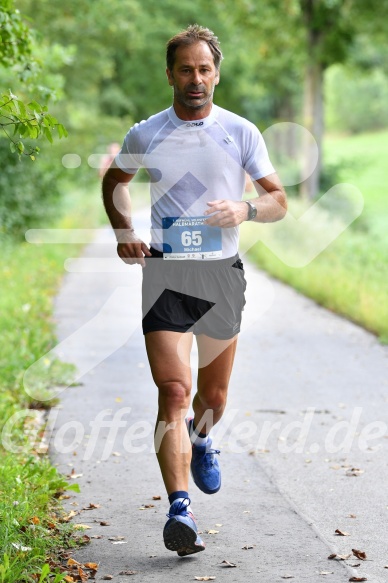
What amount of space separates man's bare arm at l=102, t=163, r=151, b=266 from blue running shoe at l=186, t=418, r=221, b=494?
1.21 metres

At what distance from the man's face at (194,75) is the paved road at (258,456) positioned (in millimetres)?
2110

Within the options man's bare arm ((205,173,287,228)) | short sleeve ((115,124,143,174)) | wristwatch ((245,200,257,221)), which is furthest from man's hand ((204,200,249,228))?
short sleeve ((115,124,143,174))

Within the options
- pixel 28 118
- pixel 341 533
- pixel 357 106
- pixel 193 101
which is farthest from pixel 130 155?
pixel 357 106

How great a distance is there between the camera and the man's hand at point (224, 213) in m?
4.84

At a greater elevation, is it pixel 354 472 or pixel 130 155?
pixel 130 155

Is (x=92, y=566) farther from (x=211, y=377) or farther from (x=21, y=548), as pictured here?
(x=211, y=377)

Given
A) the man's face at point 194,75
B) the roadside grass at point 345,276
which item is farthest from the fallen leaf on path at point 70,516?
the roadside grass at point 345,276

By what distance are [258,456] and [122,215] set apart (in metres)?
2.44

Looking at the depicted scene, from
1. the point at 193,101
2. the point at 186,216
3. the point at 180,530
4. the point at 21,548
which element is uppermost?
the point at 193,101

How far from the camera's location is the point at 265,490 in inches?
245

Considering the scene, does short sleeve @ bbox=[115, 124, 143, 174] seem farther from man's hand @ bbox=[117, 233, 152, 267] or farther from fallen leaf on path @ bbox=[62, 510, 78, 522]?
fallen leaf on path @ bbox=[62, 510, 78, 522]

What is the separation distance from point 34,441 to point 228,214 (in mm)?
3055

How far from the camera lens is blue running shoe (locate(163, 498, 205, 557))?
15.6 feet

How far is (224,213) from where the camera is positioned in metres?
4.84
